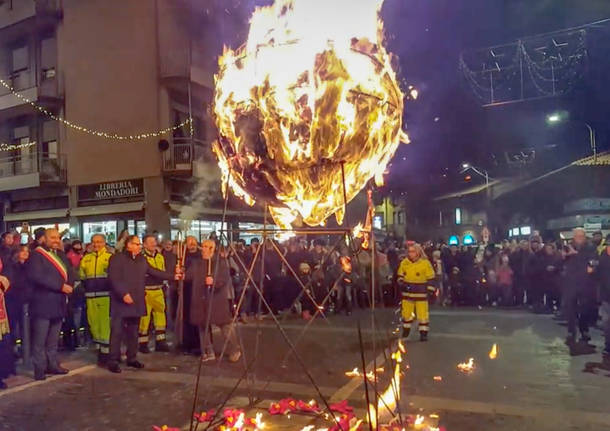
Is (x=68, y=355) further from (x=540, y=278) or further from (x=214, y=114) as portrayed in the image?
(x=540, y=278)

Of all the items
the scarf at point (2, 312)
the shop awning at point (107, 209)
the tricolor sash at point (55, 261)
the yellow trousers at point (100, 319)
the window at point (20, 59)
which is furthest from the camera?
the window at point (20, 59)

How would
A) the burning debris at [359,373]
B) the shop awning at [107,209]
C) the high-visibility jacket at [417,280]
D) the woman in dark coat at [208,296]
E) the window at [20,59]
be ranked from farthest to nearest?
the window at [20,59]
the shop awning at [107,209]
the high-visibility jacket at [417,280]
the woman in dark coat at [208,296]
the burning debris at [359,373]

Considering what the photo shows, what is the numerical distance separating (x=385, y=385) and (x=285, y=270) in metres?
6.52

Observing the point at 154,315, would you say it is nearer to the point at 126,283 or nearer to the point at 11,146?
the point at 126,283

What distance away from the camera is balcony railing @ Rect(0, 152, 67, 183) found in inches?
836

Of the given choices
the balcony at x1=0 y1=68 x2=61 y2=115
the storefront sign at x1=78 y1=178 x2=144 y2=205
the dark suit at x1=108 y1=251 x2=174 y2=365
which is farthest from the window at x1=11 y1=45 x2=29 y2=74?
the dark suit at x1=108 y1=251 x2=174 y2=365

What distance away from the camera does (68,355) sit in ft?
27.7

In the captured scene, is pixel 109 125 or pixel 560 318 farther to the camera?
pixel 109 125

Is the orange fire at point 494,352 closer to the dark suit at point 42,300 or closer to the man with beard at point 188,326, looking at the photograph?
the man with beard at point 188,326

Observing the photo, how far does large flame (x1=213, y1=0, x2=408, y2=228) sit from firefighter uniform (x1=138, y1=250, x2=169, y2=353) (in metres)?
4.20

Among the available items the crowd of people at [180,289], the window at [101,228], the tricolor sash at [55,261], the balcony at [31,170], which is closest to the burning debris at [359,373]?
the crowd of people at [180,289]

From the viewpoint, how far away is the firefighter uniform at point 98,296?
7.64m

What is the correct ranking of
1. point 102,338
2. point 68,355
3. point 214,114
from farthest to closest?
1. point 68,355
2. point 102,338
3. point 214,114

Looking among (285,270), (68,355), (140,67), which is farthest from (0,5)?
(68,355)
